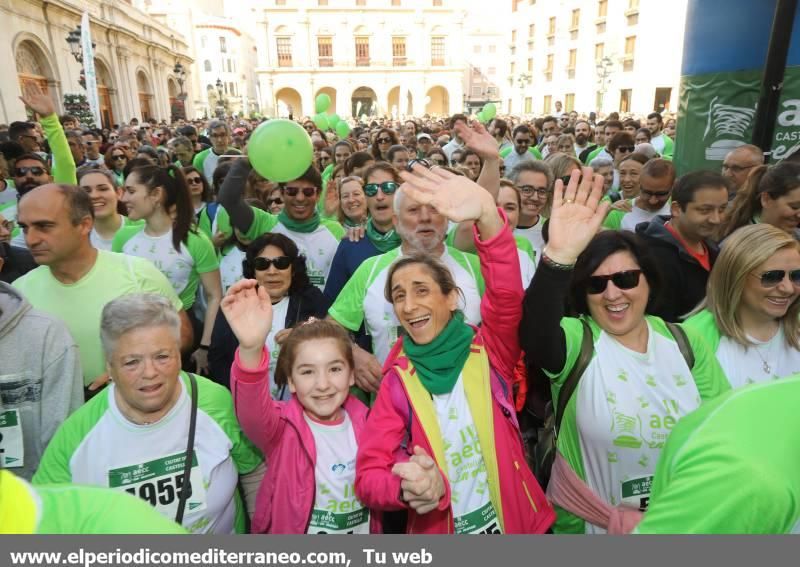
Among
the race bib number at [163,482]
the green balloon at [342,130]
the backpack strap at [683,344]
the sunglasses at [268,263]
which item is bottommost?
the race bib number at [163,482]

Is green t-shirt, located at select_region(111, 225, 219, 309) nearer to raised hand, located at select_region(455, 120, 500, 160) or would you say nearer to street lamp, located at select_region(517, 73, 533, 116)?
raised hand, located at select_region(455, 120, 500, 160)

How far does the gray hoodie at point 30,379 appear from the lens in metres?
1.99

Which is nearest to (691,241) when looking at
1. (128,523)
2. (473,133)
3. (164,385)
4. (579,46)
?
(473,133)

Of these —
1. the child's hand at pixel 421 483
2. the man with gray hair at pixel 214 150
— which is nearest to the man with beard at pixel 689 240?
the child's hand at pixel 421 483

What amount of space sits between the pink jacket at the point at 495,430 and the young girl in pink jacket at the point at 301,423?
0.55 feet

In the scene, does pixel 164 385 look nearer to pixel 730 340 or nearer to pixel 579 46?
pixel 730 340

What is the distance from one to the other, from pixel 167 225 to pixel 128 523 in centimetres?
308

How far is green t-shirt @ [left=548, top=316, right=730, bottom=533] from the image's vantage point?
1850mm

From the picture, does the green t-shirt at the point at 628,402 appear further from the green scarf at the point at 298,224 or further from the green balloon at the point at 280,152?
the green balloon at the point at 280,152

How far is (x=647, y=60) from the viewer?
30.6 m

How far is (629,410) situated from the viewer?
1.86 m

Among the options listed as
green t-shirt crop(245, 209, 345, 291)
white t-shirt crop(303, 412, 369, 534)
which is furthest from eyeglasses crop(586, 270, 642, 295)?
green t-shirt crop(245, 209, 345, 291)

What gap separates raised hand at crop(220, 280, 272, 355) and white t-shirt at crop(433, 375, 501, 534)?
728 mm

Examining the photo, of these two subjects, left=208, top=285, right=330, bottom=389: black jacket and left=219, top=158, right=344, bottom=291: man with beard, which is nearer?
left=208, top=285, right=330, bottom=389: black jacket
